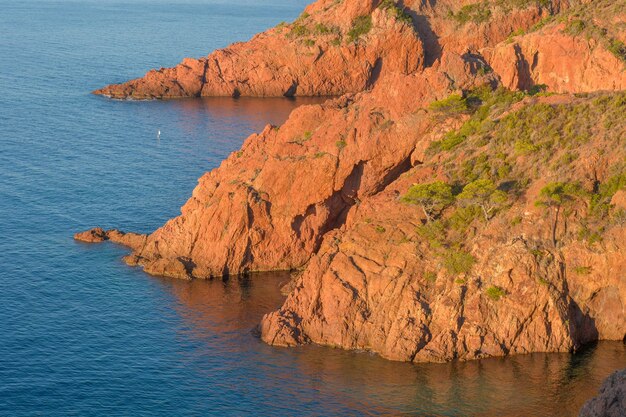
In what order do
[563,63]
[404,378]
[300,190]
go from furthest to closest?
[563,63], [300,190], [404,378]

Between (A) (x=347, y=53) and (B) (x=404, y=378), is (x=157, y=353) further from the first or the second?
(A) (x=347, y=53)

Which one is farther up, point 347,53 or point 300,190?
point 347,53

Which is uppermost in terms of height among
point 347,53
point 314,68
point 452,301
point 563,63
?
point 347,53

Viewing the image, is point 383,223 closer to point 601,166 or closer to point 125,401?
point 601,166

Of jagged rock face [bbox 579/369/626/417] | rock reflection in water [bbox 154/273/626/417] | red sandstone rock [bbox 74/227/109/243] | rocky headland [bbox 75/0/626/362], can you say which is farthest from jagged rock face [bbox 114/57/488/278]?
A: jagged rock face [bbox 579/369/626/417]

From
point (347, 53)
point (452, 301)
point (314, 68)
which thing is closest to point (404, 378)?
point (452, 301)

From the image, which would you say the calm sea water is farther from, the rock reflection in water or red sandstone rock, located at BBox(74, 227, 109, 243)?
red sandstone rock, located at BBox(74, 227, 109, 243)

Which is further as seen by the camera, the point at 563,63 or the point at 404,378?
the point at 563,63
